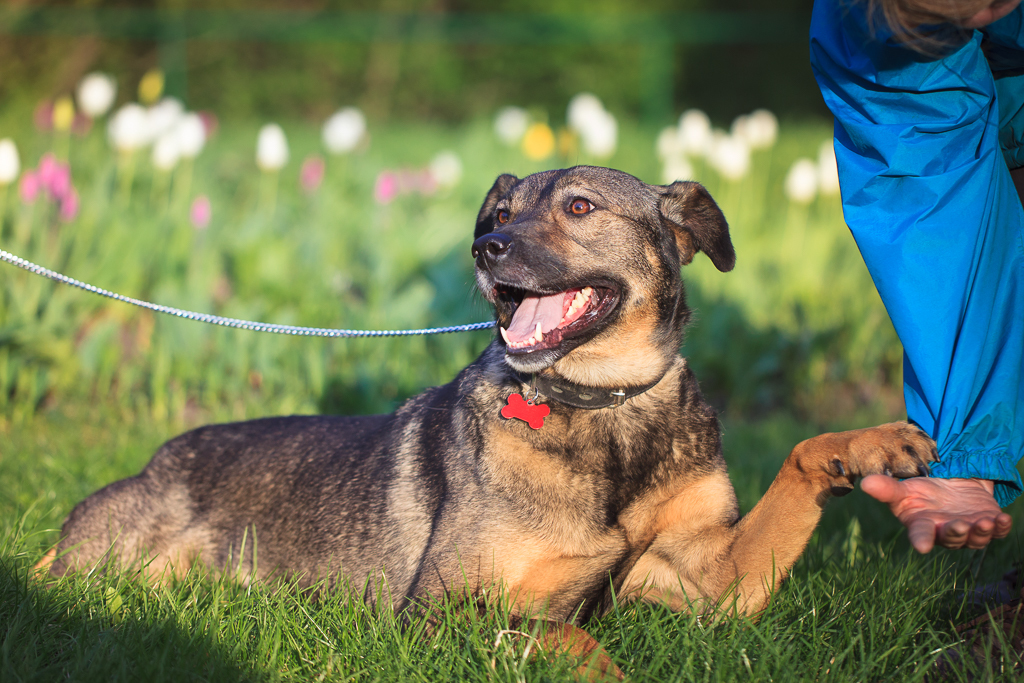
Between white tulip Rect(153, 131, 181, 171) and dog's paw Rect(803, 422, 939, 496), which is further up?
white tulip Rect(153, 131, 181, 171)

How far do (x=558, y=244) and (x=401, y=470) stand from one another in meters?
1.13

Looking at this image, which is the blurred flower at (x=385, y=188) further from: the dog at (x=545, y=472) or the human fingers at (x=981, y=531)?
the human fingers at (x=981, y=531)

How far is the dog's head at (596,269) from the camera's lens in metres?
3.24

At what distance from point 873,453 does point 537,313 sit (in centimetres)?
134

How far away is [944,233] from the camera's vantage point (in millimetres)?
2596

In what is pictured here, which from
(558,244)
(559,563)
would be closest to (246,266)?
(558,244)

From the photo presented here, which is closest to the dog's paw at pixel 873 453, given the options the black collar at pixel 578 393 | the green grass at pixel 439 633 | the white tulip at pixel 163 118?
the green grass at pixel 439 633

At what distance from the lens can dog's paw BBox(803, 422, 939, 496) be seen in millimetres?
2627

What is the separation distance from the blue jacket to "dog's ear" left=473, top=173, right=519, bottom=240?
5.51ft

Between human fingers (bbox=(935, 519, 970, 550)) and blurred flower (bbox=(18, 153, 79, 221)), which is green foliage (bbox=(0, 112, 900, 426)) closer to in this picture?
blurred flower (bbox=(18, 153, 79, 221))

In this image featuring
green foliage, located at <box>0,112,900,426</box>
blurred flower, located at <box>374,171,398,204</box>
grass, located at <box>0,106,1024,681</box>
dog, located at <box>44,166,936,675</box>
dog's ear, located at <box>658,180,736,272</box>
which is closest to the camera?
grass, located at <box>0,106,1024,681</box>

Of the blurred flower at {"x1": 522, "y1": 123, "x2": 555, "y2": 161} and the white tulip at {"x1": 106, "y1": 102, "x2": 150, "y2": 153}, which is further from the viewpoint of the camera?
the blurred flower at {"x1": 522, "y1": 123, "x2": 555, "y2": 161}

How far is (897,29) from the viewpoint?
7.87 ft

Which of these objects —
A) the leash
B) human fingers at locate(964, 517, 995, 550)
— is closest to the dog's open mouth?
the leash
